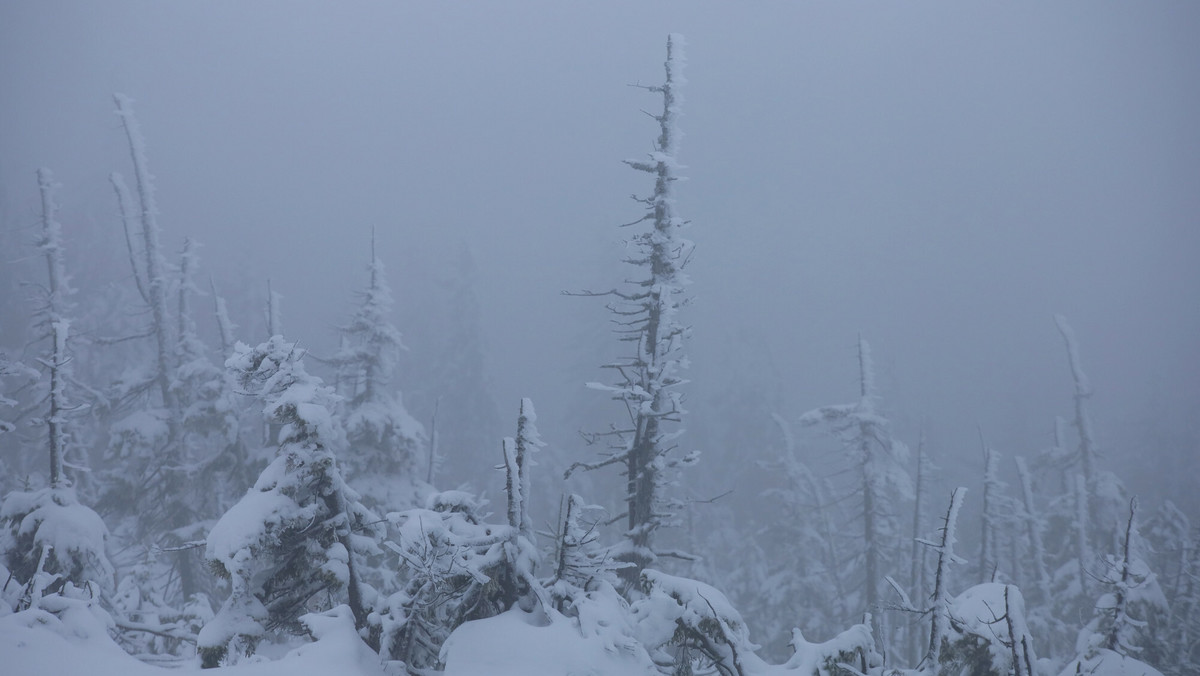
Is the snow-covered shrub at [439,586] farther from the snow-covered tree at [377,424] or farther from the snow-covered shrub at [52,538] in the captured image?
the snow-covered tree at [377,424]

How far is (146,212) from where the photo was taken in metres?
18.4

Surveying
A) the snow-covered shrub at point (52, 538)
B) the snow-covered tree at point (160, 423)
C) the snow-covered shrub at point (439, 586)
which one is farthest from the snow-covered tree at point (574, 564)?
the snow-covered tree at point (160, 423)

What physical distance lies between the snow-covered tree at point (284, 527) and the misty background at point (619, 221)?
32049mm

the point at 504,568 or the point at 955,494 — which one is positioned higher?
the point at 955,494

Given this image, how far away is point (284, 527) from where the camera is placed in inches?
222

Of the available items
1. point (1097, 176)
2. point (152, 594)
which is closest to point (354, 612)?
point (152, 594)

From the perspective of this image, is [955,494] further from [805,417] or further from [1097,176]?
[1097,176]

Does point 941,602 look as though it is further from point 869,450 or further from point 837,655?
point 869,450

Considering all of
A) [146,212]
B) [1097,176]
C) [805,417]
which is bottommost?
[805,417]

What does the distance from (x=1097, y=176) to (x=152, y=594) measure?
19835cm

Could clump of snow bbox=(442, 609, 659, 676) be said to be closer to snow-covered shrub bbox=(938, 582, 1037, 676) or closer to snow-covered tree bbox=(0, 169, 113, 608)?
snow-covered shrub bbox=(938, 582, 1037, 676)

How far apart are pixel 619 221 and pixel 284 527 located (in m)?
88.1

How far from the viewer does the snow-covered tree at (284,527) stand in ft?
18.1

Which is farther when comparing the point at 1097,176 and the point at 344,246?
the point at 1097,176
